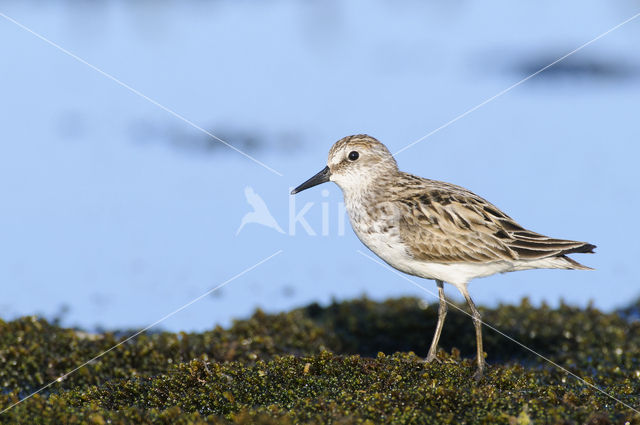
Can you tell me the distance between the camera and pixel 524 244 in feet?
28.1

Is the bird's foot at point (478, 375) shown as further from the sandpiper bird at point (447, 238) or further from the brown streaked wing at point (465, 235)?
the brown streaked wing at point (465, 235)

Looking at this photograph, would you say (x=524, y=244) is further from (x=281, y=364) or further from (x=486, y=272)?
(x=281, y=364)

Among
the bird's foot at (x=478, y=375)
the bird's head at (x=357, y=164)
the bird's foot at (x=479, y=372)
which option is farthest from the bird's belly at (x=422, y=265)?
the bird's foot at (x=478, y=375)

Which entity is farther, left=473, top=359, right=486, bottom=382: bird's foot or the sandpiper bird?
the sandpiper bird

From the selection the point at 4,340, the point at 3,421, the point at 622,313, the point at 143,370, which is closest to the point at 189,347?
the point at 143,370

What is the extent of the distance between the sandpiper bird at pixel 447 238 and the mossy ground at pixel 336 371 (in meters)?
0.95

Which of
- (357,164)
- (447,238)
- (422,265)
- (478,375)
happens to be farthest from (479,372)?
(357,164)

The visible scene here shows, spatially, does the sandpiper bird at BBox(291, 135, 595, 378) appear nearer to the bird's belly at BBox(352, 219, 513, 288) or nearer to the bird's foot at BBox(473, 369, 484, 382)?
the bird's belly at BBox(352, 219, 513, 288)

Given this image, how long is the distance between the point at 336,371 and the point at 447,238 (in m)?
2.06

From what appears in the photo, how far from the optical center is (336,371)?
7445 mm

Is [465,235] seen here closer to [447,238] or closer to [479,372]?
[447,238]

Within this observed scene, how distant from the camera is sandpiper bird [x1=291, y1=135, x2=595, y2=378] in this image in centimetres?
852

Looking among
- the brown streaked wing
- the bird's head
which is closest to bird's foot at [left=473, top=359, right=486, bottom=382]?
the brown streaked wing

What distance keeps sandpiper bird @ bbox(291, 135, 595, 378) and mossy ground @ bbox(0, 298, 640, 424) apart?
3.11 ft
